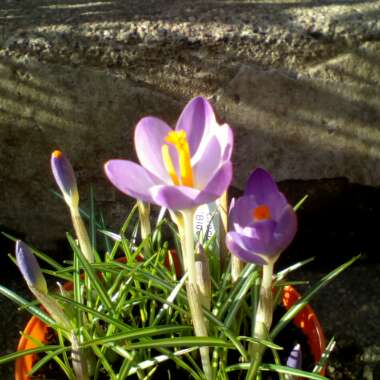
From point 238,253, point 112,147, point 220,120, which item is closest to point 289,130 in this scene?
point 220,120

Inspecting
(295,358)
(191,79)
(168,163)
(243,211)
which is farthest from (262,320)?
(191,79)

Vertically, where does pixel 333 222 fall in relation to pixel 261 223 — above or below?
below

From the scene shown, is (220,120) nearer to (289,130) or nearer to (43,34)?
(289,130)

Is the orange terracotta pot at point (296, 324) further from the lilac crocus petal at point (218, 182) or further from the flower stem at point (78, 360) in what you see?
the lilac crocus petal at point (218, 182)

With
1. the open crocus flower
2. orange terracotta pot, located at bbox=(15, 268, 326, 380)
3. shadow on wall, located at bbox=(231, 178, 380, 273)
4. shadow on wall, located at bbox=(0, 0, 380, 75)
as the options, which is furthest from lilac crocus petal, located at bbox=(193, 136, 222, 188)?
shadow on wall, located at bbox=(231, 178, 380, 273)

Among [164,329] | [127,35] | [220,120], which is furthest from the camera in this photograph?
[220,120]

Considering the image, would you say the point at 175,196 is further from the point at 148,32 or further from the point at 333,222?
the point at 333,222
